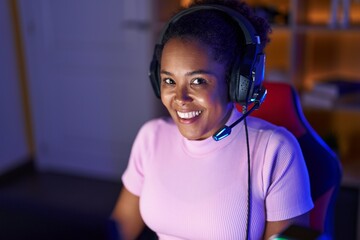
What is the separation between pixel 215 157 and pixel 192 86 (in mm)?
177

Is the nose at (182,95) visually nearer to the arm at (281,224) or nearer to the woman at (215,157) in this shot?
the woman at (215,157)

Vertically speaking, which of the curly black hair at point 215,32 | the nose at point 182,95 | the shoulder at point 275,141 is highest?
the curly black hair at point 215,32

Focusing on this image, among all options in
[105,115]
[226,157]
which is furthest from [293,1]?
[226,157]

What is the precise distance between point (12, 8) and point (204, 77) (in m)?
2.31

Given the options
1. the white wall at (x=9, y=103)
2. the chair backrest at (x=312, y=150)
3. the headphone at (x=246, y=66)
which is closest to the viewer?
the headphone at (x=246, y=66)

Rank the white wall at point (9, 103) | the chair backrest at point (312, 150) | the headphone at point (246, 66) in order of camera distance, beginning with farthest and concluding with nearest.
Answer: the white wall at point (9, 103), the chair backrest at point (312, 150), the headphone at point (246, 66)

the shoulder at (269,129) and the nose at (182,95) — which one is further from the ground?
the nose at (182,95)

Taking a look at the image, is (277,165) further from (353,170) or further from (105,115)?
(105,115)

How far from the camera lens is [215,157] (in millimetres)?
1032

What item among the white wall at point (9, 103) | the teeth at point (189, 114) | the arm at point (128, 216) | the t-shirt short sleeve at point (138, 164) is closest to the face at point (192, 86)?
the teeth at point (189, 114)

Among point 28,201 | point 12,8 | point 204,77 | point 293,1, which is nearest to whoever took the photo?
point 204,77

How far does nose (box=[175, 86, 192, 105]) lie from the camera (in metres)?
0.96

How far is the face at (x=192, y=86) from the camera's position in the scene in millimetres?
940

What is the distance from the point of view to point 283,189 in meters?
0.95
